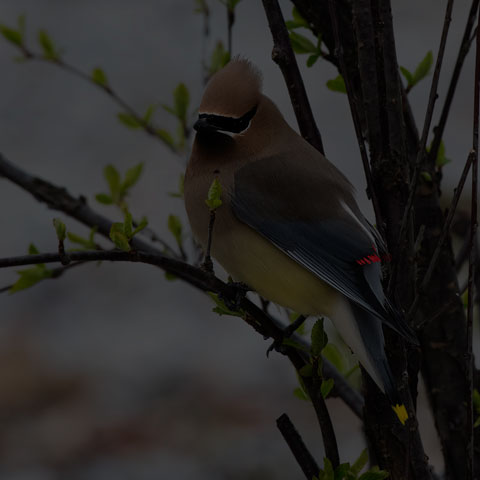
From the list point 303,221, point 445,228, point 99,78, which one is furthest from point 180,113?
point 445,228

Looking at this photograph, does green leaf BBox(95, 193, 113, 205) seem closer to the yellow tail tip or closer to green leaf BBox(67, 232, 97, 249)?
green leaf BBox(67, 232, 97, 249)

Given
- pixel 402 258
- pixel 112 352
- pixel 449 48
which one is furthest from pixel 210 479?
pixel 449 48

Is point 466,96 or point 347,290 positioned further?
point 466,96

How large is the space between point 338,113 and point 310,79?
296 mm

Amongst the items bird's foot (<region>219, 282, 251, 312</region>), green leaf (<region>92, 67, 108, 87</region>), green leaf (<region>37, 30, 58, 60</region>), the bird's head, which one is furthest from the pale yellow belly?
green leaf (<region>37, 30, 58, 60</region>)

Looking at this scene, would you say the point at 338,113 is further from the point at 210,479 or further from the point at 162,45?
the point at 210,479

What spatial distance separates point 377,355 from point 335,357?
0.61 m

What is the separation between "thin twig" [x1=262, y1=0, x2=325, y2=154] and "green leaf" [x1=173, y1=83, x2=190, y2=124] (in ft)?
1.92

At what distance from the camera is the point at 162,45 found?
18.3 feet

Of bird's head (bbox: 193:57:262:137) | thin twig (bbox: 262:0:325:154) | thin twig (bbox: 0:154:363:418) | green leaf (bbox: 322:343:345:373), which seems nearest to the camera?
thin twig (bbox: 0:154:363:418)

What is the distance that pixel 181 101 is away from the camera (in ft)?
8.30

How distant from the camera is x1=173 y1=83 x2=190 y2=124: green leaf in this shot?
8.26ft

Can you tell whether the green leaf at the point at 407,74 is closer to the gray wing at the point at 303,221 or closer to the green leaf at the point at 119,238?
the gray wing at the point at 303,221

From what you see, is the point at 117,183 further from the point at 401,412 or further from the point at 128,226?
the point at 401,412
